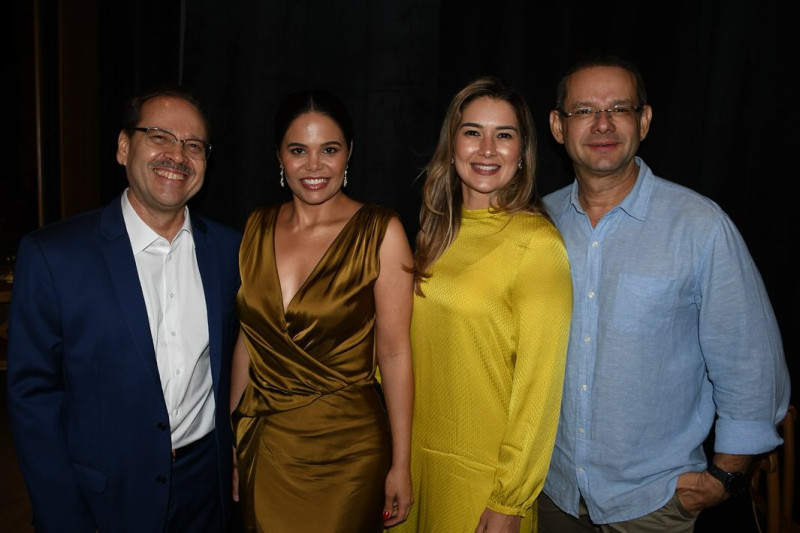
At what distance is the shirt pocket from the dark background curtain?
91cm

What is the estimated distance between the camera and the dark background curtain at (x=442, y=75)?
7.06ft

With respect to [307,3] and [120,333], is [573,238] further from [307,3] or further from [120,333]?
[307,3]

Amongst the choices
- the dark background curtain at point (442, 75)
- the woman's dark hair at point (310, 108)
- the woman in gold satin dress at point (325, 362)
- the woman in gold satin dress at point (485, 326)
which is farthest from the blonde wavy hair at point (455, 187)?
the dark background curtain at point (442, 75)

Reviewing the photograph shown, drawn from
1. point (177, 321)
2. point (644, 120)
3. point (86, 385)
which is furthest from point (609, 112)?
point (86, 385)

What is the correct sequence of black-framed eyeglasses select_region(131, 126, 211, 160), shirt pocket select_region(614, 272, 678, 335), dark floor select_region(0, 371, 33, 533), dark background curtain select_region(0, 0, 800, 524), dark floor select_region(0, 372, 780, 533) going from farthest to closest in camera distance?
dark floor select_region(0, 371, 33, 533)
dark floor select_region(0, 372, 780, 533)
dark background curtain select_region(0, 0, 800, 524)
black-framed eyeglasses select_region(131, 126, 211, 160)
shirt pocket select_region(614, 272, 678, 335)

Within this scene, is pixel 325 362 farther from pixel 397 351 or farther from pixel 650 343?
pixel 650 343

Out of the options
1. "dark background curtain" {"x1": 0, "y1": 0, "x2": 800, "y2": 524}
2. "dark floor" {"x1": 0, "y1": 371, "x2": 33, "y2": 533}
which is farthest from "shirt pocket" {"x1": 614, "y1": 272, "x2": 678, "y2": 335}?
"dark floor" {"x1": 0, "y1": 371, "x2": 33, "y2": 533}

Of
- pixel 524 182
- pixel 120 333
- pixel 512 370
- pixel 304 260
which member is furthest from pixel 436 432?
pixel 120 333

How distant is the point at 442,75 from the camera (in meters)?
2.34

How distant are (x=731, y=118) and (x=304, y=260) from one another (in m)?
1.74

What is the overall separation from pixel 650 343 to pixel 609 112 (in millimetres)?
666

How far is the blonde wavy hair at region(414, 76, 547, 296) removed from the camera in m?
1.68

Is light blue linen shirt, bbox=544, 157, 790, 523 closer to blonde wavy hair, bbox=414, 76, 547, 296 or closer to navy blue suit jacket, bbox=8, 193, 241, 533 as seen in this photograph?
blonde wavy hair, bbox=414, 76, 547, 296

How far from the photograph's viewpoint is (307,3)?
2.38m
